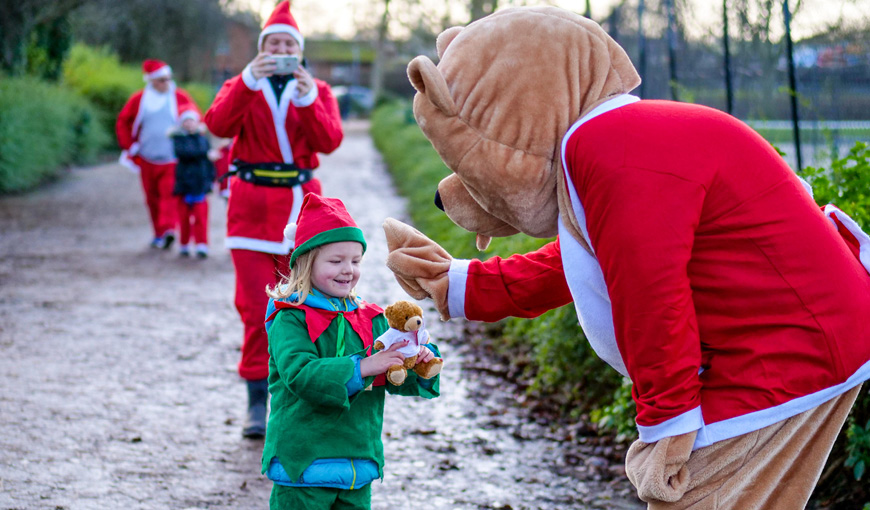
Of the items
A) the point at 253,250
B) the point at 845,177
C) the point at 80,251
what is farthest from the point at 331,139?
the point at 80,251

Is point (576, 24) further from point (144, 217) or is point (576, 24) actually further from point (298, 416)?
point (144, 217)

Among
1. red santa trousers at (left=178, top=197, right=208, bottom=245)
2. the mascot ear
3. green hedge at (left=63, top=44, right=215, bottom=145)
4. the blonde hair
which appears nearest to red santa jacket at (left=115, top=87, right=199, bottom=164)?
red santa trousers at (left=178, top=197, right=208, bottom=245)

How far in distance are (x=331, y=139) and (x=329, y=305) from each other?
2.12 metres

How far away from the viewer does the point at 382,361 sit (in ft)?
8.93

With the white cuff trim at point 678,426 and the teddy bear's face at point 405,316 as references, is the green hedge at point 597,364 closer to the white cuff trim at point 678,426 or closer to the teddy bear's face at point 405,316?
the white cuff trim at point 678,426

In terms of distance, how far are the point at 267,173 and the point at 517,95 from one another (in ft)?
8.88

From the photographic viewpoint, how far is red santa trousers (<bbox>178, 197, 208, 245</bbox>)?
34.9 feet

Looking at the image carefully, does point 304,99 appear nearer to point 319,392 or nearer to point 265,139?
point 265,139

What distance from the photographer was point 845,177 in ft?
A: 13.6

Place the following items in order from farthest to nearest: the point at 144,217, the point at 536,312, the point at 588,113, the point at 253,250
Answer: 1. the point at 144,217
2. the point at 253,250
3. the point at 536,312
4. the point at 588,113

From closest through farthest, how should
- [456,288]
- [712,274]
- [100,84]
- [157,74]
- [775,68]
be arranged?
1. [712,274]
2. [456,288]
3. [775,68]
4. [157,74]
5. [100,84]

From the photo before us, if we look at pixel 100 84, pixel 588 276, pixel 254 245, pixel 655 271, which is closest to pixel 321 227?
pixel 588 276

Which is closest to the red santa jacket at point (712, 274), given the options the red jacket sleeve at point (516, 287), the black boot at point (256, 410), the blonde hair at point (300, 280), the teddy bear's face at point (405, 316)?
the red jacket sleeve at point (516, 287)

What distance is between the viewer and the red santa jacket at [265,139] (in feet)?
15.8
